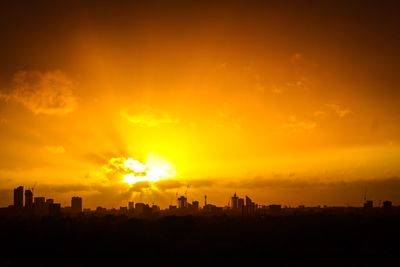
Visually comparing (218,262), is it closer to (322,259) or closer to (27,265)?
(322,259)

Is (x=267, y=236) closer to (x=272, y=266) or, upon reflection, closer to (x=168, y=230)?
(x=168, y=230)

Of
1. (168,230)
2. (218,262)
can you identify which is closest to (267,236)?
(168,230)

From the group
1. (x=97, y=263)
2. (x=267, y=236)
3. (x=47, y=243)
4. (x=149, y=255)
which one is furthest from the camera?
(x=267, y=236)

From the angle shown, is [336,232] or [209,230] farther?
[209,230]

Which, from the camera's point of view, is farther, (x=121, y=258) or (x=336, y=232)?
(x=336, y=232)

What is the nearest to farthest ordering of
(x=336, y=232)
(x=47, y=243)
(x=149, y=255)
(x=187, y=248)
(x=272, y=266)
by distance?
(x=272, y=266), (x=149, y=255), (x=187, y=248), (x=47, y=243), (x=336, y=232)

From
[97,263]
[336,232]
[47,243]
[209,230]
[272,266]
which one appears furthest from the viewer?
[209,230]

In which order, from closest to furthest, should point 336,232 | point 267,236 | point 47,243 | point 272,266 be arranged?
point 272,266 → point 47,243 → point 267,236 → point 336,232

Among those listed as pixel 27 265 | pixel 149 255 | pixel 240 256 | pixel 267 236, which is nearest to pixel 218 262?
pixel 240 256
